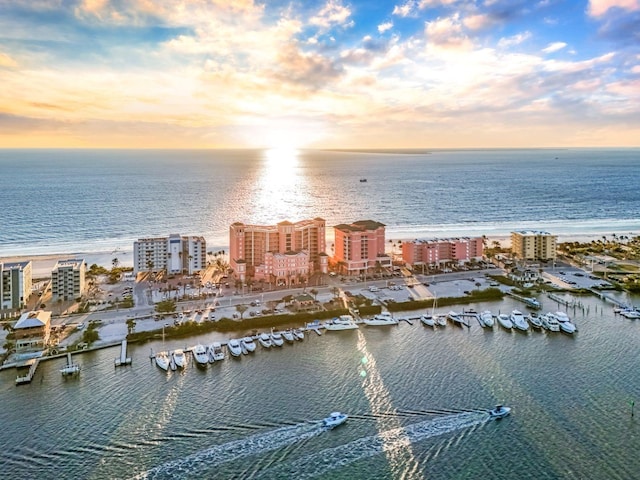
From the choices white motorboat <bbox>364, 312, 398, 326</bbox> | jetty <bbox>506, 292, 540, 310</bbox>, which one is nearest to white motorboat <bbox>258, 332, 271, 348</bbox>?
white motorboat <bbox>364, 312, 398, 326</bbox>

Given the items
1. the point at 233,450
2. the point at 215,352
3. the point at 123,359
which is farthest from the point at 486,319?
the point at 123,359

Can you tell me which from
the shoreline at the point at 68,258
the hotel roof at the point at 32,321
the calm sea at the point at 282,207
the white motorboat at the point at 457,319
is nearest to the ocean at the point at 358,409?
the white motorboat at the point at 457,319

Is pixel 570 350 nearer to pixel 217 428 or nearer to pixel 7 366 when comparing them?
pixel 217 428

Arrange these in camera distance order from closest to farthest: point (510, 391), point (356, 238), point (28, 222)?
point (510, 391) → point (356, 238) → point (28, 222)

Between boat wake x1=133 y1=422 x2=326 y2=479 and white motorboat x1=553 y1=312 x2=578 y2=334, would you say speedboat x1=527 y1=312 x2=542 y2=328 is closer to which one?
white motorboat x1=553 y1=312 x2=578 y2=334

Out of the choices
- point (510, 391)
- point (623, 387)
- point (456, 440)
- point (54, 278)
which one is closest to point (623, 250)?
point (623, 387)

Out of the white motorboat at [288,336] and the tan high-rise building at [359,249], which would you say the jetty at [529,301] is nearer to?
the tan high-rise building at [359,249]
